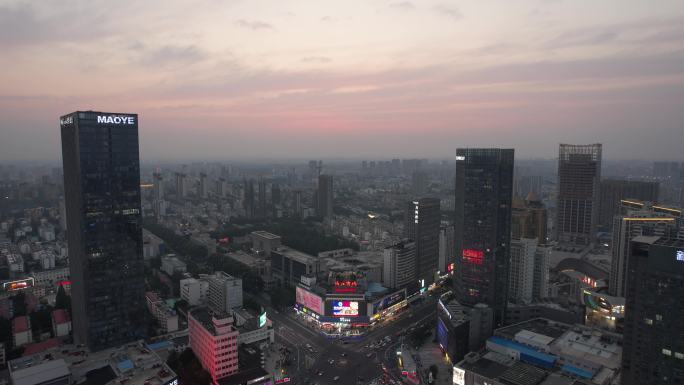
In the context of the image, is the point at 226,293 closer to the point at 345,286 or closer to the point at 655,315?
the point at 345,286

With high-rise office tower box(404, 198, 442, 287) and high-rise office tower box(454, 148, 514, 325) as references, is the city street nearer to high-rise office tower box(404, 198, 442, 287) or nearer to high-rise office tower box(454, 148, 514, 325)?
high-rise office tower box(454, 148, 514, 325)

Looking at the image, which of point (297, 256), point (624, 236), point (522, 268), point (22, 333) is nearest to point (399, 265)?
point (522, 268)

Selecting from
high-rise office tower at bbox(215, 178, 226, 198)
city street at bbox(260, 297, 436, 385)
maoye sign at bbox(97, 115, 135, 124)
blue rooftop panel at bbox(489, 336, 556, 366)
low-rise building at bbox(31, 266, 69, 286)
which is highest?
maoye sign at bbox(97, 115, 135, 124)

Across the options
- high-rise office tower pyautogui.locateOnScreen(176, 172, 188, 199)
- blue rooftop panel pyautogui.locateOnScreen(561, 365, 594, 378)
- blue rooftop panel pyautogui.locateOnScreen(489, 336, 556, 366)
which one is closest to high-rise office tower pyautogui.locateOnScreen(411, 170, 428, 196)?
high-rise office tower pyautogui.locateOnScreen(176, 172, 188, 199)

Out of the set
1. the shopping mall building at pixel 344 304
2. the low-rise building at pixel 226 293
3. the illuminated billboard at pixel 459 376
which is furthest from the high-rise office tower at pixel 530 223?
the low-rise building at pixel 226 293

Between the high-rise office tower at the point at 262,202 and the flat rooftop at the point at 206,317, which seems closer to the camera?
the flat rooftop at the point at 206,317

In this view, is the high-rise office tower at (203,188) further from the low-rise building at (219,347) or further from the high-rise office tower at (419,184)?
the low-rise building at (219,347)
